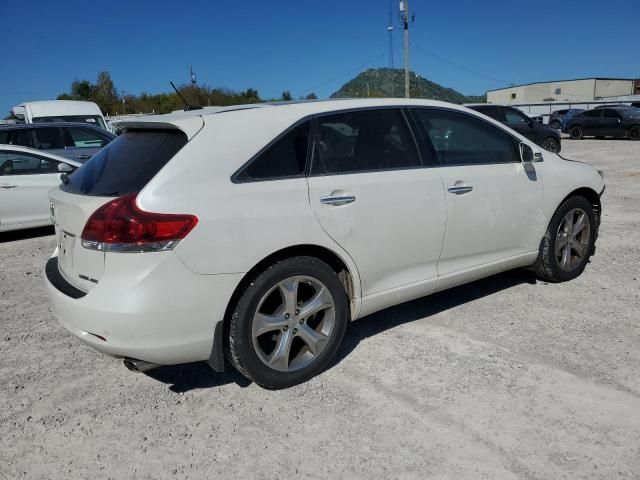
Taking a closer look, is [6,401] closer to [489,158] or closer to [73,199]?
[73,199]

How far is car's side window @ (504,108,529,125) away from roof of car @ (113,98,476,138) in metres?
14.7

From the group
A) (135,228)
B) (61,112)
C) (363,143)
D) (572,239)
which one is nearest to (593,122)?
(61,112)

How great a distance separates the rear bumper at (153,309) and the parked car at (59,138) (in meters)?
7.49

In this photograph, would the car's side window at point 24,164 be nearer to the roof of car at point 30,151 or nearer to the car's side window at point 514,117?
the roof of car at point 30,151

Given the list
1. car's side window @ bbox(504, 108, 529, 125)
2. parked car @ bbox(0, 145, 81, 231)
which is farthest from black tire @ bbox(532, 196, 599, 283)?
car's side window @ bbox(504, 108, 529, 125)

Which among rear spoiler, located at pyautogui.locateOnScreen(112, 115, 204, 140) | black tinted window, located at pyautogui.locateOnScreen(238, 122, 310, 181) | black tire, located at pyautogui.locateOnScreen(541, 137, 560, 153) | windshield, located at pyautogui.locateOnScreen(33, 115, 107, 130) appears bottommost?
black tire, located at pyautogui.locateOnScreen(541, 137, 560, 153)

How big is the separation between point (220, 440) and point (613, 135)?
25.6m

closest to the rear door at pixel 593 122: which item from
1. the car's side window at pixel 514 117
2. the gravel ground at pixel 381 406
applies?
the car's side window at pixel 514 117

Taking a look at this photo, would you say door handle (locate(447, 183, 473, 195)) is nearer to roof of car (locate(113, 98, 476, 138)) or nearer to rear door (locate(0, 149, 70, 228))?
roof of car (locate(113, 98, 476, 138))

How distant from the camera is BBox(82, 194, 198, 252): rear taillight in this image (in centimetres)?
259

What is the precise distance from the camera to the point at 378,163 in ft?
11.3

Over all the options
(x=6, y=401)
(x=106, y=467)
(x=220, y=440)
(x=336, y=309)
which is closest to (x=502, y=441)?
(x=336, y=309)

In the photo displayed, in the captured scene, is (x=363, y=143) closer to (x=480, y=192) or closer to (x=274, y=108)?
(x=274, y=108)

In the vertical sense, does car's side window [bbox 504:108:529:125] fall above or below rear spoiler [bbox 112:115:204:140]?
above
